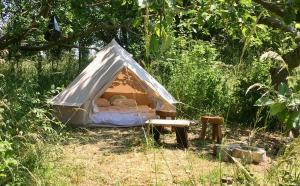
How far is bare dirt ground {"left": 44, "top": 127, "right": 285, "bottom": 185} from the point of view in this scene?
4550 millimetres

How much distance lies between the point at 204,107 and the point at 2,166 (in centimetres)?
592

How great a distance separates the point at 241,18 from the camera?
3285mm

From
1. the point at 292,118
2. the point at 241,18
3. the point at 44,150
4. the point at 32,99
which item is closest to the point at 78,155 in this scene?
the point at 32,99

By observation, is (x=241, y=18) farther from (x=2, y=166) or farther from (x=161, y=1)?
(x=2, y=166)

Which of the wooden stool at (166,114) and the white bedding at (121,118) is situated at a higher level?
the wooden stool at (166,114)

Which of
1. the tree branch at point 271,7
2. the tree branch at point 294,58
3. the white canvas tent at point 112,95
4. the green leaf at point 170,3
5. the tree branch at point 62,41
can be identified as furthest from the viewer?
the tree branch at point 62,41

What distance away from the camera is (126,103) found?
8.56 metres

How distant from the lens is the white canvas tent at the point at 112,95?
7.79 meters

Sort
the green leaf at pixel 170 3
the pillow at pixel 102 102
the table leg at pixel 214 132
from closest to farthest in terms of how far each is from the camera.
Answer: the green leaf at pixel 170 3 < the table leg at pixel 214 132 < the pillow at pixel 102 102

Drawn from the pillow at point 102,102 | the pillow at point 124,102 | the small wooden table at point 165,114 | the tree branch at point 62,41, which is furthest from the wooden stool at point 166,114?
the tree branch at point 62,41

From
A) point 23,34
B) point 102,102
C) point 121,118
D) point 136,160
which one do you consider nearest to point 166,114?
point 121,118

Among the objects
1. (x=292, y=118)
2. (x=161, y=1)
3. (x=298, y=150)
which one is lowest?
(x=298, y=150)

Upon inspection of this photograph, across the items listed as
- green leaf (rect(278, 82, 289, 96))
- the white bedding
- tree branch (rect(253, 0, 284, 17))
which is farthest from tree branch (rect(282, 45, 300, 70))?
green leaf (rect(278, 82, 289, 96))

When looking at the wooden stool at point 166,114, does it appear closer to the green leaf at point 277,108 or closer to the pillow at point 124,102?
the pillow at point 124,102
